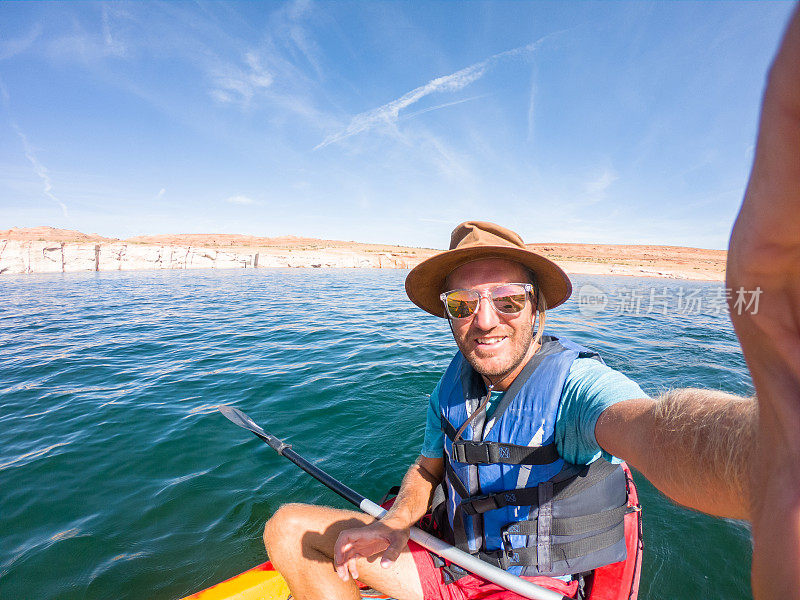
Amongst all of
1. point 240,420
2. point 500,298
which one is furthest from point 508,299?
point 240,420

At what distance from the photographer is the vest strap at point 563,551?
2.03 meters

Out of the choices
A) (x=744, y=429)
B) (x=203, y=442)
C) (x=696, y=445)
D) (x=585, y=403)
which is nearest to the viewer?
(x=744, y=429)

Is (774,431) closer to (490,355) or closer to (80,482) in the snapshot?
(490,355)

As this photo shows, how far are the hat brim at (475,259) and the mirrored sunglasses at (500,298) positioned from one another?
0.20m

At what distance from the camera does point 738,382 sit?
24.5 ft

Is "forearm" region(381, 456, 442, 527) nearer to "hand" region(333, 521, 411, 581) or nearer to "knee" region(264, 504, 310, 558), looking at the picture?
"hand" region(333, 521, 411, 581)

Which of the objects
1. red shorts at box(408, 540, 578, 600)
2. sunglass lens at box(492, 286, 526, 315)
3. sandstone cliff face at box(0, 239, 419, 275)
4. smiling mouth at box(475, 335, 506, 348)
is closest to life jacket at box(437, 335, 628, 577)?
red shorts at box(408, 540, 578, 600)

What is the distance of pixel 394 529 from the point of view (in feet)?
7.18

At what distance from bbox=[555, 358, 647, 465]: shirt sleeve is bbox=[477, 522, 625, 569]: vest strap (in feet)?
1.63

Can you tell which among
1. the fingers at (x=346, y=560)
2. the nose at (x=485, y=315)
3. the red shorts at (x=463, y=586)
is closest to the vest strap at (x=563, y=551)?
the red shorts at (x=463, y=586)

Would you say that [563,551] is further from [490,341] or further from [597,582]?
[490,341]

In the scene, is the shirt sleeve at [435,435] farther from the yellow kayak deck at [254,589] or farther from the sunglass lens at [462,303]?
the yellow kayak deck at [254,589]

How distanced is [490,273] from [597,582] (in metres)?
2.13

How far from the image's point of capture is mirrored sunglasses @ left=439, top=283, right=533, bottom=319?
2.29 m
